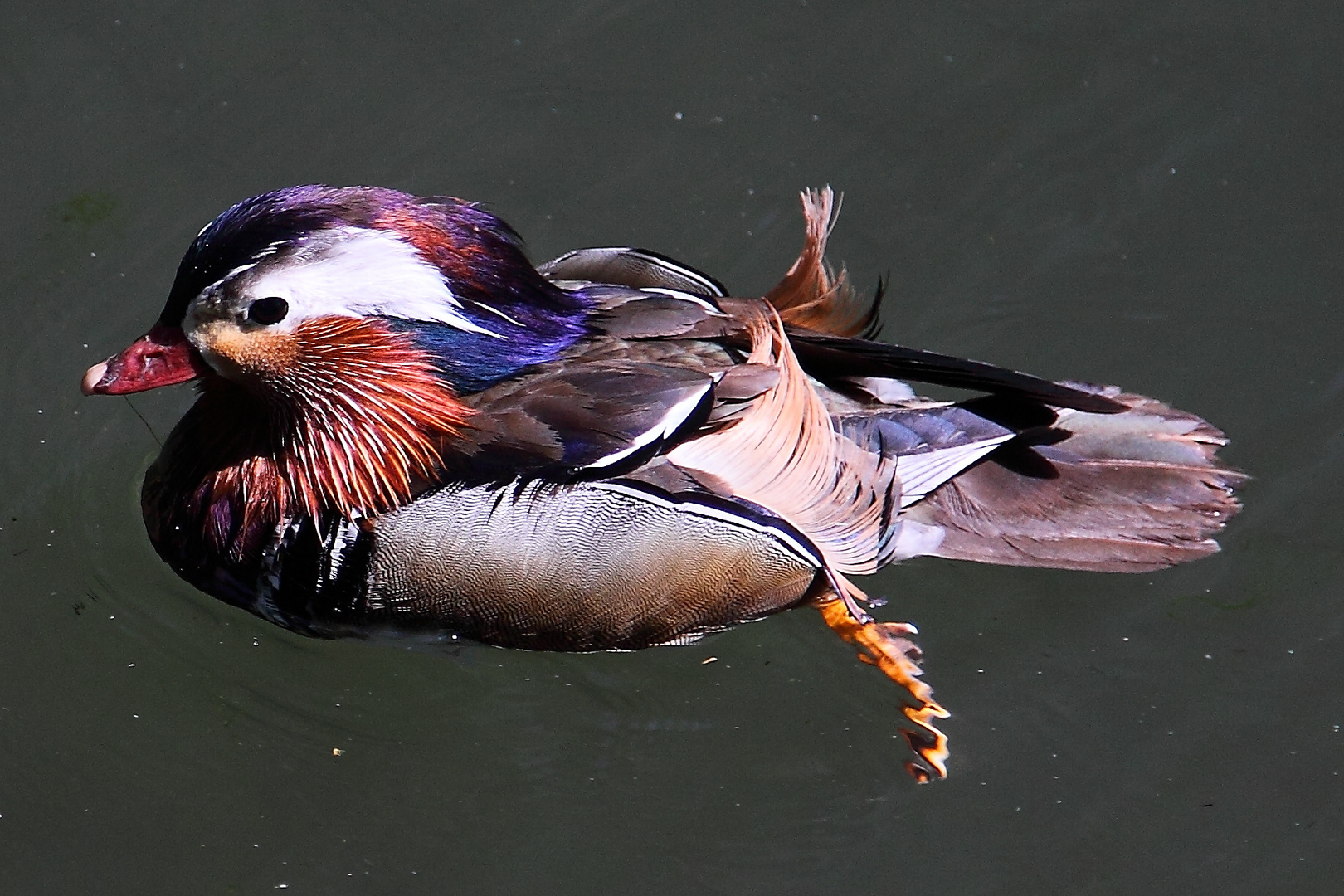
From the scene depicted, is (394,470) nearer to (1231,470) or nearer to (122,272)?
(122,272)

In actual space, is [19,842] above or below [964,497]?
below

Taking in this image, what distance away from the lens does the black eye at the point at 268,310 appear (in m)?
2.83

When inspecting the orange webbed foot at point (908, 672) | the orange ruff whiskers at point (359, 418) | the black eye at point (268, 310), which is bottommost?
the orange webbed foot at point (908, 672)

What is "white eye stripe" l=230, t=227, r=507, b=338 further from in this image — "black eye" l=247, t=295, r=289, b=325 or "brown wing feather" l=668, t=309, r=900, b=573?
"brown wing feather" l=668, t=309, r=900, b=573

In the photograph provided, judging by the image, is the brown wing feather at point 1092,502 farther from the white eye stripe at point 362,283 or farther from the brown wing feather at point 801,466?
the white eye stripe at point 362,283

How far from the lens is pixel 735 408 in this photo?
300 cm

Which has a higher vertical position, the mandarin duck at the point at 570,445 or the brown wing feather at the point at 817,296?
the brown wing feather at the point at 817,296

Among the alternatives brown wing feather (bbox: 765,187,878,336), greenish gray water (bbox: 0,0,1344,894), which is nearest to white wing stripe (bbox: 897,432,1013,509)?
brown wing feather (bbox: 765,187,878,336)

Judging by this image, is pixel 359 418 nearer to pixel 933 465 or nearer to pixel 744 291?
pixel 933 465

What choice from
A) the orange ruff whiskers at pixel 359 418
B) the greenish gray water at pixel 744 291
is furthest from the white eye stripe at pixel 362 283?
the greenish gray water at pixel 744 291

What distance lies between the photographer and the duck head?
2805mm

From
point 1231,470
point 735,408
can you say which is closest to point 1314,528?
point 1231,470

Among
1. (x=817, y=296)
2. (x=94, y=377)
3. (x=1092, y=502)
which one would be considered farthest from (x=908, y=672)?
(x=94, y=377)

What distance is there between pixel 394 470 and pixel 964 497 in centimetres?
134
